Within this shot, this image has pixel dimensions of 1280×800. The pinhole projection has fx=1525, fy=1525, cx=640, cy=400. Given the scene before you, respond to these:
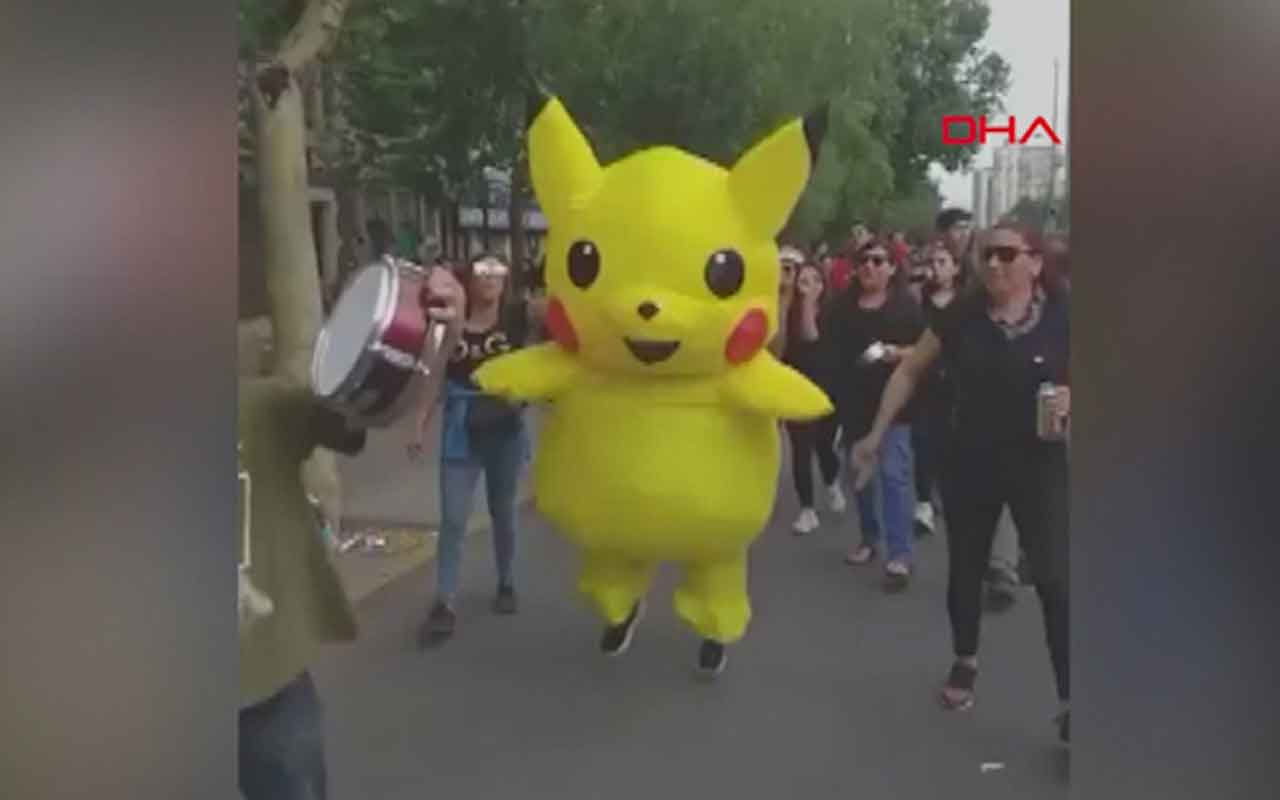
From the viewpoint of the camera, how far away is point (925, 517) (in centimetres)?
166

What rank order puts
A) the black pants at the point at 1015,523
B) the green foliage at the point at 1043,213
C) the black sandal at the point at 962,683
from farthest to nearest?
the black sandal at the point at 962,683 < the black pants at the point at 1015,523 < the green foliage at the point at 1043,213

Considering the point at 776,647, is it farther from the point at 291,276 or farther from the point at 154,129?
the point at 154,129

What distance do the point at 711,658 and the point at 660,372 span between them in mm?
329

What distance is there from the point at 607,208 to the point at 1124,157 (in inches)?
24.8

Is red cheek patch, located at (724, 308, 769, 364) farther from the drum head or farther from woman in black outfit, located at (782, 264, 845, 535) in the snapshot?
the drum head

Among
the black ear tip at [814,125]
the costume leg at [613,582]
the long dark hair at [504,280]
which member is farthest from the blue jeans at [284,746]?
the black ear tip at [814,125]

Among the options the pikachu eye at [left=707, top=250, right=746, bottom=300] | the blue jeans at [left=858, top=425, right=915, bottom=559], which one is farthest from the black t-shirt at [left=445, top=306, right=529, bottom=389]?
the blue jeans at [left=858, top=425, right=915, bottom=559]

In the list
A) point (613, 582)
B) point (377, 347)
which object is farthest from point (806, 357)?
point (377, 347)

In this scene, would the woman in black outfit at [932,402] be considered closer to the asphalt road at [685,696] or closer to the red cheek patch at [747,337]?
the asphalt road at [685,696]

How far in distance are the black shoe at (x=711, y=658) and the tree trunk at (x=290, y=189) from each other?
0.54m

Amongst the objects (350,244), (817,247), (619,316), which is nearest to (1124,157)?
(817,247)

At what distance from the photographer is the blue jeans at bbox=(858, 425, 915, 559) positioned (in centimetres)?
170

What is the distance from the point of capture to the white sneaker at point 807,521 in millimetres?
1759

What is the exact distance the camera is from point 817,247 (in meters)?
1.73
